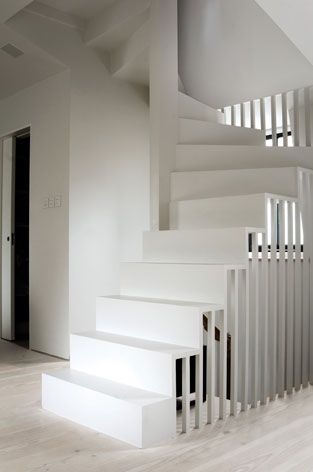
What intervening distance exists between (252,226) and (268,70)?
4.99 feet

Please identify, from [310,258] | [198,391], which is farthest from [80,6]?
[198,391]

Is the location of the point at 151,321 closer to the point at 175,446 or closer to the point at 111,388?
the point at 111,388

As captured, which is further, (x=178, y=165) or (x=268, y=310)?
(x=178, y=165)

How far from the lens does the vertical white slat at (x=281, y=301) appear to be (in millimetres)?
2754

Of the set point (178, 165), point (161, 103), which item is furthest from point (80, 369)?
point (161, 103)

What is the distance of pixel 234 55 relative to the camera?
3.87 metres

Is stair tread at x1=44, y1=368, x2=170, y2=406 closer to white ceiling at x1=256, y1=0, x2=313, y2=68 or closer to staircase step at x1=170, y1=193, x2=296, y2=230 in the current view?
staircase step at x1=170, y1=193, x2=296, y2=230

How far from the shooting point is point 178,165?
3463 millimetres

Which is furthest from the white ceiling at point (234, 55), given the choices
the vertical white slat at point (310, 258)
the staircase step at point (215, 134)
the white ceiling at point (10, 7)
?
the white ceiling at point (10, 7)

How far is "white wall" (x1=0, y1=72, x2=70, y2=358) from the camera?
3.91m

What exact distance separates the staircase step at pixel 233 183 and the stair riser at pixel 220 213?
0.50ft

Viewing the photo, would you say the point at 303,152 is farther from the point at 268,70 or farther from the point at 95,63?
the point at 95,63

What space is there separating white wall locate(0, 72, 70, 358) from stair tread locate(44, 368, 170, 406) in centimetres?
141

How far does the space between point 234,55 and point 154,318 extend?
240cm
